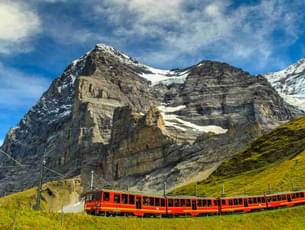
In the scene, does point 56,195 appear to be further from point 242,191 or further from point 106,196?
point 106,196

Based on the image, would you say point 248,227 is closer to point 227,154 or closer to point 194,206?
point 194,206

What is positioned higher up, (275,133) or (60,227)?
(275,133)

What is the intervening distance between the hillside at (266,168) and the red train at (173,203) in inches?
852

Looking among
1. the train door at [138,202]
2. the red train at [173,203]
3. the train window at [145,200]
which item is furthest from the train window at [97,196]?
the train window at [145,200]

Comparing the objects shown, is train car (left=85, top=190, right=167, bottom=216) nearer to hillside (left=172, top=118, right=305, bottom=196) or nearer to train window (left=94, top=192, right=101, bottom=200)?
train window (left=94, top=192, right=101, bottom=200)

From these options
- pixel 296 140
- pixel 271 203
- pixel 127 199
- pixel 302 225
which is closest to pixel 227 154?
pixel 296 140

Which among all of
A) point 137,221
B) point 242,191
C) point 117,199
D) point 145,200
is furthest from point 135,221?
point 242,191

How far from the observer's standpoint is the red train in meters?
39.2

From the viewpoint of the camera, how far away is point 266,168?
4636 inches

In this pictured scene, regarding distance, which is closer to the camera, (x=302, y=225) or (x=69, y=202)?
(x=302, y=225)

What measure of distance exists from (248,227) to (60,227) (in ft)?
82.5

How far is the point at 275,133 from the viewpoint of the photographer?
508ft

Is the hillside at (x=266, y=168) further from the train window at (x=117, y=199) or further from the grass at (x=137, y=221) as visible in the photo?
the train window at (x=117, y=199)

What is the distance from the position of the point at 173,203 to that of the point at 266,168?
253 feet
